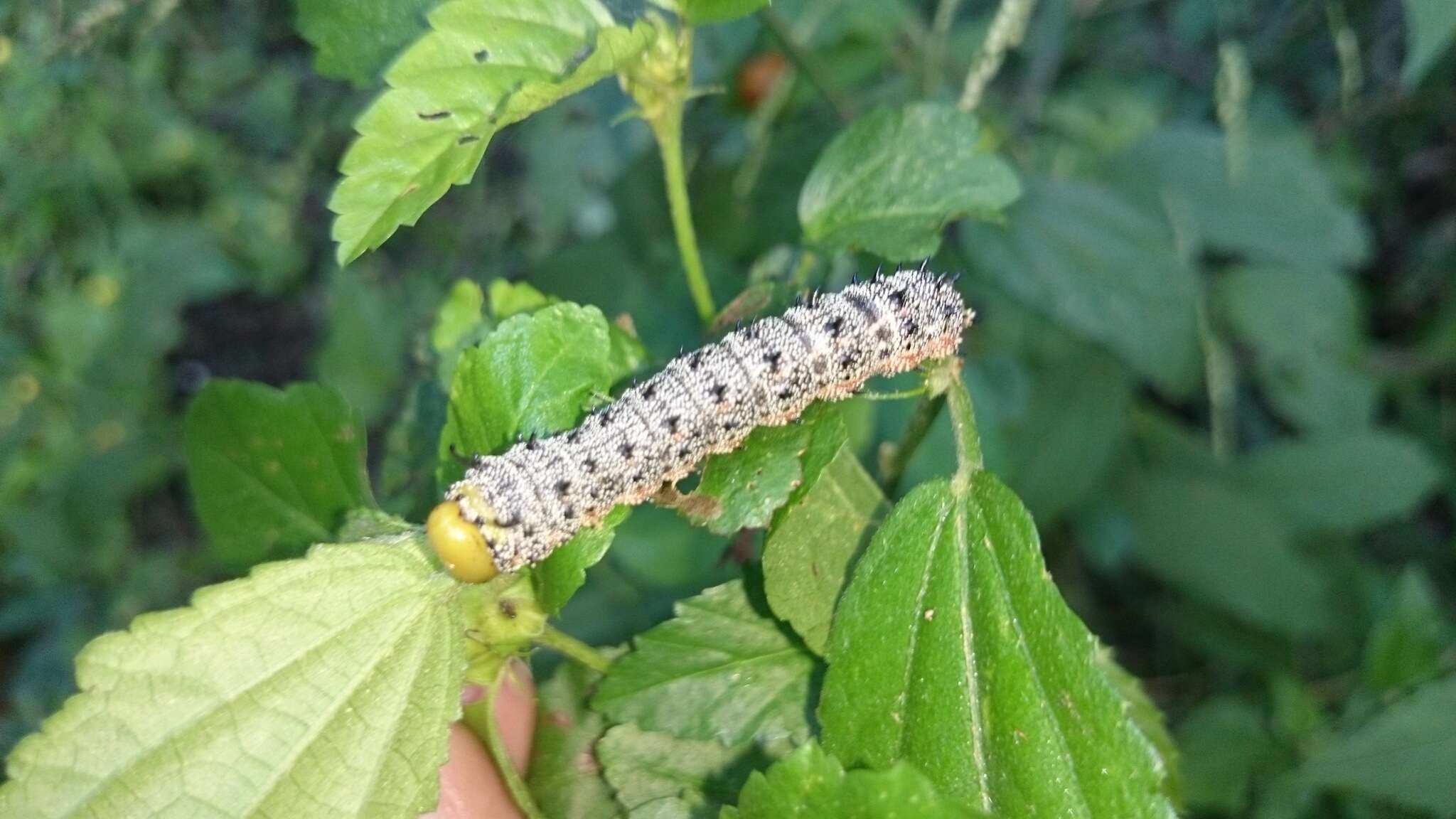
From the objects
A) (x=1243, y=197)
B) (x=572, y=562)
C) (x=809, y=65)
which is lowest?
(x=1243, y=197)

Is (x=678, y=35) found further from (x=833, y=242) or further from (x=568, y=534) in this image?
(x=568, y=534)

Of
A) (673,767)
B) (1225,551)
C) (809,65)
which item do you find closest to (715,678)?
(673,767)

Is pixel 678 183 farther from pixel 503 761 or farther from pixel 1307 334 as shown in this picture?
pixel 1307 334

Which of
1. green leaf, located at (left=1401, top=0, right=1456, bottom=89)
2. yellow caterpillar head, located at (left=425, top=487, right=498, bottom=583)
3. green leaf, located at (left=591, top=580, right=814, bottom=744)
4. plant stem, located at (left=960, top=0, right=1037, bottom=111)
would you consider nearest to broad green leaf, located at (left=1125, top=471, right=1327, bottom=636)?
plant stem, located at (left=960, top=0, right=1037, bottom=111)

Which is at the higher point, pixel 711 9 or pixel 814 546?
pixel 711 9

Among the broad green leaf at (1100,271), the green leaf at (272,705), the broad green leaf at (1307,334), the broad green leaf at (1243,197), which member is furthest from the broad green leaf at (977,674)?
the broad green leaf at (1307,334)

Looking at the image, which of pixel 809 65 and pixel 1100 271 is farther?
pixel 1100 271

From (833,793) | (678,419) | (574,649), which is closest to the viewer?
(833,793)
